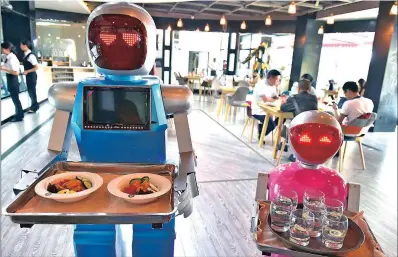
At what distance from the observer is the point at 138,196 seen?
0.97 meters

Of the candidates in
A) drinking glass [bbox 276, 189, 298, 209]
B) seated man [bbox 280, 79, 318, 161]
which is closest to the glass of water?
drinking glass [bbox 276, 189, 298, 209]

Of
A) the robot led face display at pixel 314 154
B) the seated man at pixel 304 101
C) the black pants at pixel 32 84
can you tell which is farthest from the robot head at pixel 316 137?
the black pants at pixel 32 84

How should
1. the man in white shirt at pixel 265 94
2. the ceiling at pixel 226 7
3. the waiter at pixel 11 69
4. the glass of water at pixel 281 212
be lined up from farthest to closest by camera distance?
the ceiling at pixel 226 7
the waiter at pixel 11 69
the man in white shirt at pixel 265 94
the glass of water at pixel 281 212

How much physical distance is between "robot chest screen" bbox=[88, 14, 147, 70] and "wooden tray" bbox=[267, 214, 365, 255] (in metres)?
0.99

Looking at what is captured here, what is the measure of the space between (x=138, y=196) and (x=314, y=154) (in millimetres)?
764

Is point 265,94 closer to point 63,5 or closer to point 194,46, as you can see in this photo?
point 63,5

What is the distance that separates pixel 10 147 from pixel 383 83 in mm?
6700

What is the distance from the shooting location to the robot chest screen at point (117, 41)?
4.65 ft

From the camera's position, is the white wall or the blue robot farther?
the white wall

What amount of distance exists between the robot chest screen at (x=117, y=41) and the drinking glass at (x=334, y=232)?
1093 millimetres

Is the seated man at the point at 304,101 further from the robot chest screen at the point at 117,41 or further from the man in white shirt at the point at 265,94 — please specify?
the robot chest screen at the point at 117,41

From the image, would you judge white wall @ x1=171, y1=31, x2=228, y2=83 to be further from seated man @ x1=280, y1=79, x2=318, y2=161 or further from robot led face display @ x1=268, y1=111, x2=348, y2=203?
robot led face display @ x1=268, y1=111, x2=348, y2=203

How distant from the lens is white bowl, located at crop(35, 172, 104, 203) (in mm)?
949

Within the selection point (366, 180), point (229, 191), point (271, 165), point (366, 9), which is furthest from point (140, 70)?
point (366, 9)
